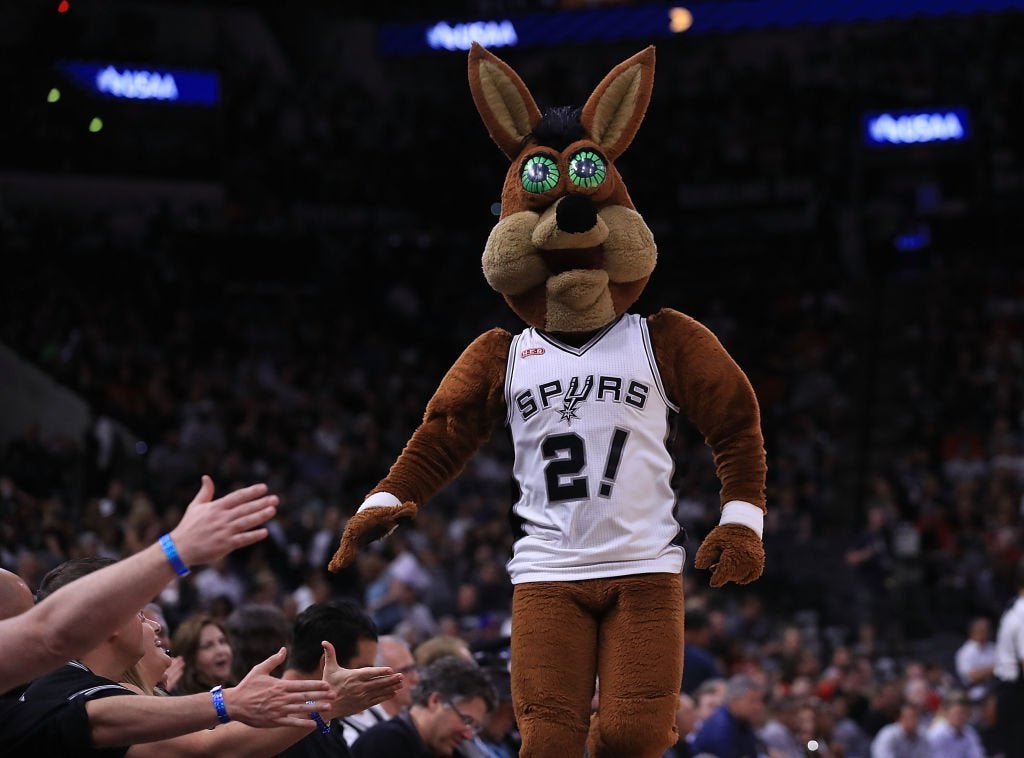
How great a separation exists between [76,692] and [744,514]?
5.79ft

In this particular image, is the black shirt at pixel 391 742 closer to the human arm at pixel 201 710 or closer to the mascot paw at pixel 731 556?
the mascot paw at pixel 731 556

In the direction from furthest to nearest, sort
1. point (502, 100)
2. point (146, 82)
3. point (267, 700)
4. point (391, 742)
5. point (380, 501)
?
point (146, 82) < point (391, 742) < point (502, 100) < point (380, 501) < point (267, 700)

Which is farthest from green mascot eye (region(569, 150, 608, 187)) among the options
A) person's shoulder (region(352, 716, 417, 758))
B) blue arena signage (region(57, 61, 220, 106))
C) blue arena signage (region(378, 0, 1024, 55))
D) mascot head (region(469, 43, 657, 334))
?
blue arena signage (region(378, 0, 1024, 55))

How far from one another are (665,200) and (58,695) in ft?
55.8

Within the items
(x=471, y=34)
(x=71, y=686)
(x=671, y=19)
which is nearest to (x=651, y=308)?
(x=671, y=19)

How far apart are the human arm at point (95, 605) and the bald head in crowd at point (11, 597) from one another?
286 mm

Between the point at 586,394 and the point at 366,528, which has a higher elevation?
the point at 586,394

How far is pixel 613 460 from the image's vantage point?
13.5ft

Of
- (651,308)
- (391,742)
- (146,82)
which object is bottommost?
(391,742)

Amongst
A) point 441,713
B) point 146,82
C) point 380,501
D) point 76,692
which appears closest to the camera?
point 76,692

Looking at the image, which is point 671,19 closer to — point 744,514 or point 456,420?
point 456,420

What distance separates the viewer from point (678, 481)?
4348 millimetres

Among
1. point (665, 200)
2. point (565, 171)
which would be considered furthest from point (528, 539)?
point (665, 200)

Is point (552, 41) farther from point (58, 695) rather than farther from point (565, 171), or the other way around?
point (58, 695)
